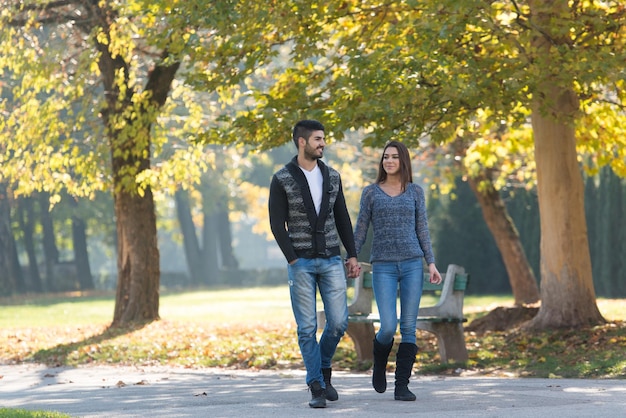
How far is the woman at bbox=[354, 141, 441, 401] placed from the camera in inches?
365

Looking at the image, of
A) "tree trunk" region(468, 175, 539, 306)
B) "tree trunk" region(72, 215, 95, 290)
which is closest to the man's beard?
"tree trunk" region(468, 175, 539, 306)

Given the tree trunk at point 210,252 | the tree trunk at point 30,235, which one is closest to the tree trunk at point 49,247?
the tree trunk at point 30,235

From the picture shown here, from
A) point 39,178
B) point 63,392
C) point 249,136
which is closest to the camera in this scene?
point 63,392

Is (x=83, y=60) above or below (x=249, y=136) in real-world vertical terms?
above

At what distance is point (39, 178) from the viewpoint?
917 inches

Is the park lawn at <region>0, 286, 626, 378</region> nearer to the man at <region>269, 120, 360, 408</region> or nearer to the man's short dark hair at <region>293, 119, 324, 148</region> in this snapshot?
the man at <region>269, 120, 360, 408</region>

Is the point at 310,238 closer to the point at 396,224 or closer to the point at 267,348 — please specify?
the point at 396,224

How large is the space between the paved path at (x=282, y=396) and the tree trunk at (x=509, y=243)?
1123cm

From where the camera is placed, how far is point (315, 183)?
9.02m

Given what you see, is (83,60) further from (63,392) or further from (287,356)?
(63,392)

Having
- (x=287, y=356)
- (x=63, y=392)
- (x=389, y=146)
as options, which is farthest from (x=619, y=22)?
(x=63, y=392)

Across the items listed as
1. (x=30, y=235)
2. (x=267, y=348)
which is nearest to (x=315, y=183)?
(x=267, y=348)

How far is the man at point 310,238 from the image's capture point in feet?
29.2

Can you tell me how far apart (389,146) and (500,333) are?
30.4 feet
